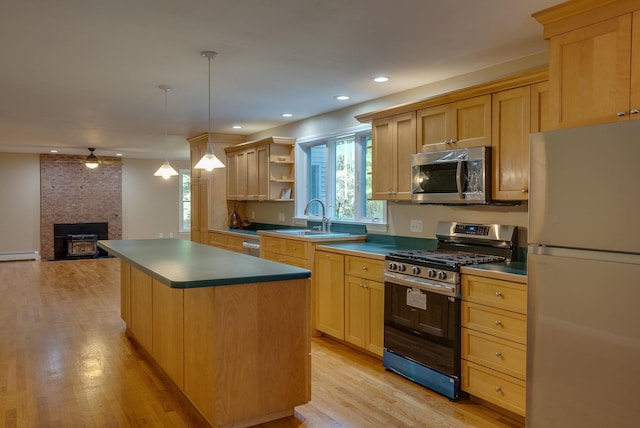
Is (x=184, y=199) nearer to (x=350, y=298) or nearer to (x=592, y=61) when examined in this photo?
(x=350, y=298)

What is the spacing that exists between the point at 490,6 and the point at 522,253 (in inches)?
65.5

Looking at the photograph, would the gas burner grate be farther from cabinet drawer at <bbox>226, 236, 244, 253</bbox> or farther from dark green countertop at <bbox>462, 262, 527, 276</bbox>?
cabinet drawer at <bbox>226, 236, 244, 253</bbox>

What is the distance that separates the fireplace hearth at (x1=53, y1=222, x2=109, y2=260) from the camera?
1068cm

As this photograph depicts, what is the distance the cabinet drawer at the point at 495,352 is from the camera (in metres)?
Result: 2.75

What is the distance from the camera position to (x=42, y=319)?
5.28m

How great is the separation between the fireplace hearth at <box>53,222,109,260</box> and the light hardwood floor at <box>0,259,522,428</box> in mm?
5881

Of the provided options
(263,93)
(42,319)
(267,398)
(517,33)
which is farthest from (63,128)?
(517,33)

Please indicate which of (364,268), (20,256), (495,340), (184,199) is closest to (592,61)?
(495,340)

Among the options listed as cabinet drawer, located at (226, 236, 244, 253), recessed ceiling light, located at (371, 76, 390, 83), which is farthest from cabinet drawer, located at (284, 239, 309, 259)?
recessed ceiling light, located at (371, 76, 390, 83)

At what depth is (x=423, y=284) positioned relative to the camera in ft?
10.8

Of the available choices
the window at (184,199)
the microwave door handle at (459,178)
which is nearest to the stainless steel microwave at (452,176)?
the microwave door handle at (459,178)

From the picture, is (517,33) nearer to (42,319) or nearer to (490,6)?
(490,6)

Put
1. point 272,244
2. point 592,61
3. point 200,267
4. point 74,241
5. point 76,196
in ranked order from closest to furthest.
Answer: point 592,61, point 200,267, point 272,244, point 74,241, point 76,196

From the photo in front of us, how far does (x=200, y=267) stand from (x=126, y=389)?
1.17m
